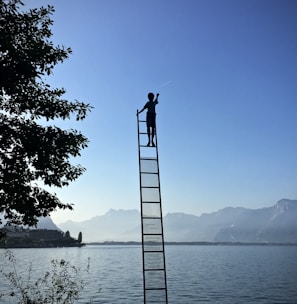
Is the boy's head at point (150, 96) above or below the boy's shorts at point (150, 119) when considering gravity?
above

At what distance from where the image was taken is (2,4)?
10188mm

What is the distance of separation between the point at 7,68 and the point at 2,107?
1.22 m

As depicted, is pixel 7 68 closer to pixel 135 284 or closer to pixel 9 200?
pixel 9 200

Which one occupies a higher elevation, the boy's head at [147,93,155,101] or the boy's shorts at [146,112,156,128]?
the boy's head at [147,93,155,101]

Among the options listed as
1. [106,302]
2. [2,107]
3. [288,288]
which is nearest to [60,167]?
[2,107]

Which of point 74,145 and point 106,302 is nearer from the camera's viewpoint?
point 74,145

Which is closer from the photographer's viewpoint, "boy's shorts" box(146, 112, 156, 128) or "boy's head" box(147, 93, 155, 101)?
"boy's shorts" box(146, 112, 156, 128)

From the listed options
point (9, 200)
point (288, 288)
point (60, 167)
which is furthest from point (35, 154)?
point (288, 288)

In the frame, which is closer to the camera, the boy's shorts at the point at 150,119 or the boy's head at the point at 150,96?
the boy's shorts at the point at 150,119

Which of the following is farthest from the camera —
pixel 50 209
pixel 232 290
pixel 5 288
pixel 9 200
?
pixel 232 290

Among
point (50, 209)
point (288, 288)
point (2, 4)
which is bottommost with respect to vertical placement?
point (288, 288)

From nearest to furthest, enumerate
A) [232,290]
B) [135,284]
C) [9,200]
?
[9,200] < [232,290] < [135,284]

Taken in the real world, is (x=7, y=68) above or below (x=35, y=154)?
above

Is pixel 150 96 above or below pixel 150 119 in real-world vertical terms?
above
